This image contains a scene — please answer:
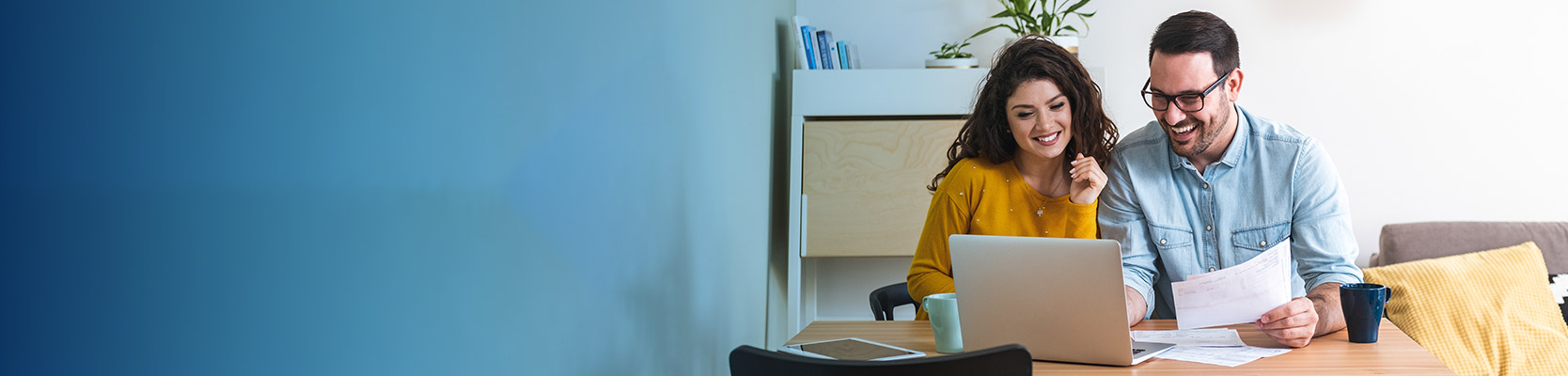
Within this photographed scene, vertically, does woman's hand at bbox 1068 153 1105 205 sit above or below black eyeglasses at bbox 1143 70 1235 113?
below

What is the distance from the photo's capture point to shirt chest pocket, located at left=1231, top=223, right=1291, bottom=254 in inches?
70.4

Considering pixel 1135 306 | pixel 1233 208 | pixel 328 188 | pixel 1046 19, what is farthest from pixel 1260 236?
pixel 1046 19

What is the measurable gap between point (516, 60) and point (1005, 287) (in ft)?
2.31

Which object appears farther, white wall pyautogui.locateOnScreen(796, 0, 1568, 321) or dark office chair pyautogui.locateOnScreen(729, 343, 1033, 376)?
white wall pyautogui.locateOnScreen(796, 0, 1568, 321)

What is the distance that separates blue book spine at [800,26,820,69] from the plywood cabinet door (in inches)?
8.6

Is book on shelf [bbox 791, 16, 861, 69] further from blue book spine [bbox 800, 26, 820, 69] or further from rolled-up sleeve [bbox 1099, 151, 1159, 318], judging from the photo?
rolled-up sleeve [bbox 1099, 151, 1159, 318]

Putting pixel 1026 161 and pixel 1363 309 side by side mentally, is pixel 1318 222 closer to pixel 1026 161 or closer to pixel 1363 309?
pixel 1363 309

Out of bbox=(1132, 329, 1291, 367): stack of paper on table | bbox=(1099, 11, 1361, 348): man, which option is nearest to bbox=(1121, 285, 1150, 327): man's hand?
bbox=(1099, 11, 1361, 348): man

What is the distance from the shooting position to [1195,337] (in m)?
1.53

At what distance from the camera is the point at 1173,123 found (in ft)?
5.94

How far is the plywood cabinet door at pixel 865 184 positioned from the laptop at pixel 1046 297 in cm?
193

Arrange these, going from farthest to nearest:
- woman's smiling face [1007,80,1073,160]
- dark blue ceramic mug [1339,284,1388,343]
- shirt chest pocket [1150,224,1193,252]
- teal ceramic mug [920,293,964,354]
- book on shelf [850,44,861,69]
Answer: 1. book on shelf [850,44,861,69]
2. woman's smiling face [1007,80,1073,160]
3. shirt chest pocket [1150,224,1193,252]
4. teal ceramic mug [920,293,964,354]
5. dark blue ceramic mug [1339,284,1388,343]

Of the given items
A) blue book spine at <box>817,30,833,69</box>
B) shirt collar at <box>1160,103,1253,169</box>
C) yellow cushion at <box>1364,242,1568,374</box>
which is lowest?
yellow cushion at <box>1364,242,1568,374</box>

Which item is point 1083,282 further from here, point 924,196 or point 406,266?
point 924,196
